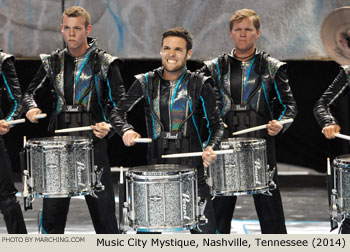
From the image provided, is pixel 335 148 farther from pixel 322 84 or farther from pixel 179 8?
pixel 179 8

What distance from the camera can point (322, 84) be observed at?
29.0 feet

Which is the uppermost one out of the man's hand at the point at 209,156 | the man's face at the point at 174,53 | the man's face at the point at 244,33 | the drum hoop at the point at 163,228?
the man's face at the point at 244,33

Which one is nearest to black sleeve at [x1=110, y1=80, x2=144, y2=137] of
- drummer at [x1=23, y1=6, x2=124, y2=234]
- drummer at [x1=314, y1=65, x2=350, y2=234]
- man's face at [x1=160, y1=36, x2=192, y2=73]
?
man's face at [x1=160, y1=36, x2=192, y2=73]

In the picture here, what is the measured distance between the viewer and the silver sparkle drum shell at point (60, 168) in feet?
18.0

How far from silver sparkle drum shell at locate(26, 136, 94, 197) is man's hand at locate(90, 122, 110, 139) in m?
0.16

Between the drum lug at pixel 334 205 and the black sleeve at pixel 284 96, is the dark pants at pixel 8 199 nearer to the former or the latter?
the black sleeve at pixel 284 96

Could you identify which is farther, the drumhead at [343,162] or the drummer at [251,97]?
the drummer at [251,97]

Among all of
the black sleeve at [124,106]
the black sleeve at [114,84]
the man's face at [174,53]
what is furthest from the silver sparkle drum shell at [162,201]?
the black sleeve at [114,84]

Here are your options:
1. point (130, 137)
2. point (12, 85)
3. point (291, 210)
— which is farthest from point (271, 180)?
point (291, 210)

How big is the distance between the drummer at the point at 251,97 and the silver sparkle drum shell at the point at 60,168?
91cm

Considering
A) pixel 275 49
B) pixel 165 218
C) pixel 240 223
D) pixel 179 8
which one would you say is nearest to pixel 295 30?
pixel 275 49

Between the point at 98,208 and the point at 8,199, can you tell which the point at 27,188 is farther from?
the point at 98,208

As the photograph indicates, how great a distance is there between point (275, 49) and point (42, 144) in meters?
3.80

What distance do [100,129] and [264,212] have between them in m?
1.18
